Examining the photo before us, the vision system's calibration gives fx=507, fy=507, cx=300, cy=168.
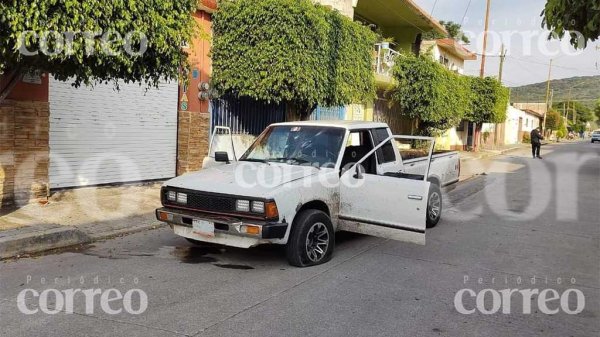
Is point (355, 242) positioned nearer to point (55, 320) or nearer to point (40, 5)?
point (55, 320)

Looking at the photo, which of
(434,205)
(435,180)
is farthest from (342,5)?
(434,205)

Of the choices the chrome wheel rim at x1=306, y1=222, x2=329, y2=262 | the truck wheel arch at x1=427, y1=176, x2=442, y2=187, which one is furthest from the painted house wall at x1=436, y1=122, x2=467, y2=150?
the chrome wheel rim at x1=306, y1=222, x2=329, y2=262

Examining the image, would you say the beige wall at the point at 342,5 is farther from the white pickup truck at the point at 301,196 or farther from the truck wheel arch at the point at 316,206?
the truck wheel arch at the point at 316,206

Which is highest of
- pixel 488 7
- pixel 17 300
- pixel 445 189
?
pixel 488 7

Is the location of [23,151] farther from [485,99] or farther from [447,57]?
[447,57]

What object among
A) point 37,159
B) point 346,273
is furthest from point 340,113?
point 346,273

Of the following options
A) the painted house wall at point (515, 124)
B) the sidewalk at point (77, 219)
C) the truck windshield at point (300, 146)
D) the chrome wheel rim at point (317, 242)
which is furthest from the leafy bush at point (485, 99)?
the chrome wheel rim at point (317, 242)

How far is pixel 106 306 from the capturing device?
4.49 meters

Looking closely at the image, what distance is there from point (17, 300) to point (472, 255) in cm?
525

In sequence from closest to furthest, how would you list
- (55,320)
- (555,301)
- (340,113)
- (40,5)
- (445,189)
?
(55,320), (555,301), (40,5), (445,189), (340,113)

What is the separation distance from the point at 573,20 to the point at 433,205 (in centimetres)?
416

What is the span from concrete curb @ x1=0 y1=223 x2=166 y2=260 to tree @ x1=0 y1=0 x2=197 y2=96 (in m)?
2.03

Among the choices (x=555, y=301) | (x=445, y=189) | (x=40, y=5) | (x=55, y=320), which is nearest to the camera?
(x=55, y=320)

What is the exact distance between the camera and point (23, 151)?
8.53 meters
